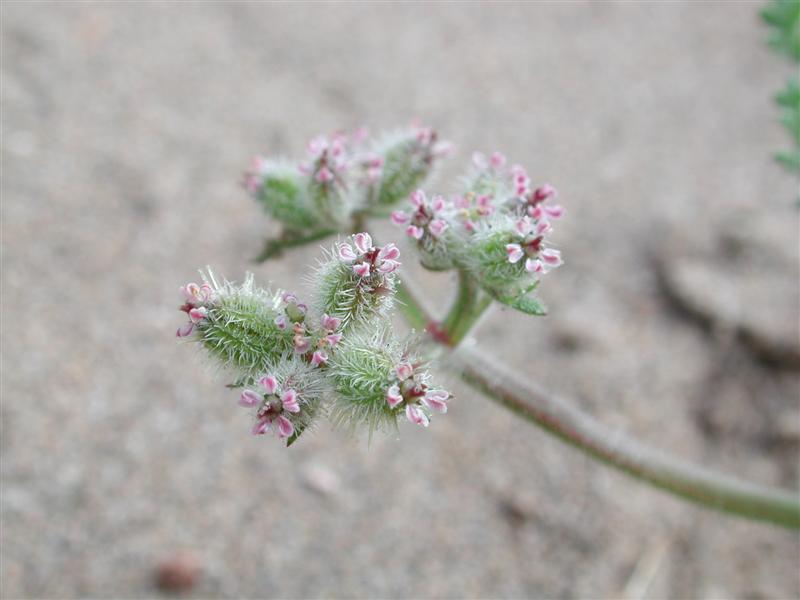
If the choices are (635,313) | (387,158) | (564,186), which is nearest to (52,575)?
(387,158)

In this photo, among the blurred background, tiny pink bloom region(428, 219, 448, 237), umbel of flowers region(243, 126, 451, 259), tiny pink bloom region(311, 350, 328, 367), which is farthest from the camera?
the blurred background

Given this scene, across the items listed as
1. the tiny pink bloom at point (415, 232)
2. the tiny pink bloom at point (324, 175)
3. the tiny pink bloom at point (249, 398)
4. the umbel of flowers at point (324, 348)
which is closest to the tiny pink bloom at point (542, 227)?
the tiny pink bloom at point (415, 232)

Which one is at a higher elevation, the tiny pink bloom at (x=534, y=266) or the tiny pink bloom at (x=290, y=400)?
the tiny pink bloom at (x=290, y=400)

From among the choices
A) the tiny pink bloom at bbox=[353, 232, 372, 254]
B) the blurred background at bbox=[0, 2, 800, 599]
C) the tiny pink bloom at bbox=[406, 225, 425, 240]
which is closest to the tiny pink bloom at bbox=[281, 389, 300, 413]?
the tiny pink bloom at bbox=[353, 232, 372, 254]

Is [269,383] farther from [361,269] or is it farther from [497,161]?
[497,161]

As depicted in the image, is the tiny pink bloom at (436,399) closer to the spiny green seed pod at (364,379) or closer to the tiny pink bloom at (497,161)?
the spiny green seed pod at (364,379)

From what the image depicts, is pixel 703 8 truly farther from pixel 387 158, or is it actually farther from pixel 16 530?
pixel 16 530

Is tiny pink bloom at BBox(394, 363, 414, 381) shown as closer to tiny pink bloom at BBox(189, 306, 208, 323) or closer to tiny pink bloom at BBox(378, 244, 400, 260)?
tiny pink bloom at BBox(378, 244, 400, 260)

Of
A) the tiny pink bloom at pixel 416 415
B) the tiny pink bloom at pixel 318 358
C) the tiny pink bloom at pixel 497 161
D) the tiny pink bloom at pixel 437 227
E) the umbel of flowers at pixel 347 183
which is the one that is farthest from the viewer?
the umbel of flowers at pixel 347 183
